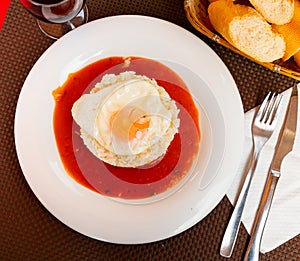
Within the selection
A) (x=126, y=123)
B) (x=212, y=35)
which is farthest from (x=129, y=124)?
(x=212, y=35)

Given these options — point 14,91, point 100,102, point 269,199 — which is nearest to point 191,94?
point 100,102

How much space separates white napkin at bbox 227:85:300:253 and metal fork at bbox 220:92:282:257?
0.7 inches

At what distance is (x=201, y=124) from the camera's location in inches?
63.0

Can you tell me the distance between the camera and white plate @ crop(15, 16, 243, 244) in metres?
1.53

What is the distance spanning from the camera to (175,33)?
1582 mm

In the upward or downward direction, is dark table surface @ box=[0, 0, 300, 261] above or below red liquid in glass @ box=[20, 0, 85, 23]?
below

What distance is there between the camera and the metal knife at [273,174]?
1.57 meters

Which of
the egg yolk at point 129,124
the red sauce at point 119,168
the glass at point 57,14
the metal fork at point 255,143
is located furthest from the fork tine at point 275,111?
the glass at point 57,14

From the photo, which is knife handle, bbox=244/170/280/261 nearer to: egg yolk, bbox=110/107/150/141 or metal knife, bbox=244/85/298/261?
metal knife, bbox=244/85/298/261

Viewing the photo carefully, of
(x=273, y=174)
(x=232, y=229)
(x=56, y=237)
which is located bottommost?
(x=56, y=237)

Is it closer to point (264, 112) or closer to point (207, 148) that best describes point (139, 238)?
point (207, 148)

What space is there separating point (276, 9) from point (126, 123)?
0.57 metres

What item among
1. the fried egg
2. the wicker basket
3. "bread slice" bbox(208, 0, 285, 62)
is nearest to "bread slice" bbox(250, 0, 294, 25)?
"bread slice" bbox(208, 0, 285, 62)

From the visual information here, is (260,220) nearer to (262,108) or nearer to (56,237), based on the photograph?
(262,108)
